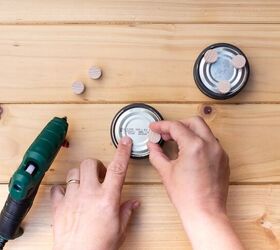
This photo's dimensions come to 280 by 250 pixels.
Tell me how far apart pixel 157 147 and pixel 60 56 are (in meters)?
0.27

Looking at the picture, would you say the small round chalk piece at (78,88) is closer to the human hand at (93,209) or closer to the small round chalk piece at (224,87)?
the human hand at (93,209)

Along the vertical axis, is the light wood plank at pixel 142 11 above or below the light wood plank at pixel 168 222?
above

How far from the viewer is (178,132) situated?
96 cm

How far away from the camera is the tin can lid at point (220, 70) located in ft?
3.32

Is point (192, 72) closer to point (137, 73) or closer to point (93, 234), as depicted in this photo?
point (137, 73)

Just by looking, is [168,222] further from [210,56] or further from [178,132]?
[210,56]

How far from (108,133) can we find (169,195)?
18 centimetres

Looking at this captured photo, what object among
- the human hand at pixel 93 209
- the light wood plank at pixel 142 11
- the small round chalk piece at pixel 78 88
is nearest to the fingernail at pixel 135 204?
the human hand at pixel 93 209

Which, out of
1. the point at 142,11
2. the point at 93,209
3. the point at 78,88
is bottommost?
the point at 93,209

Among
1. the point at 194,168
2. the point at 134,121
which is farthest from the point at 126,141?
the point at 194,168

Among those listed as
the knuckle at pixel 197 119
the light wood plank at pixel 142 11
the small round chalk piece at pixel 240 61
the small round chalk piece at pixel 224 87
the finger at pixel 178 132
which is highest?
the light wood plank at pixel 142 11

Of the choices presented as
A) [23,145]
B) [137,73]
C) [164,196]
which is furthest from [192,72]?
[23,145]

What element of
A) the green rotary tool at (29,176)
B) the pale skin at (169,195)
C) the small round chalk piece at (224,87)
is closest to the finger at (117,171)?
the pale skin at (169,195)

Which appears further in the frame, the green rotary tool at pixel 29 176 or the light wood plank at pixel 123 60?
the light wood plank at pixel 123 60
